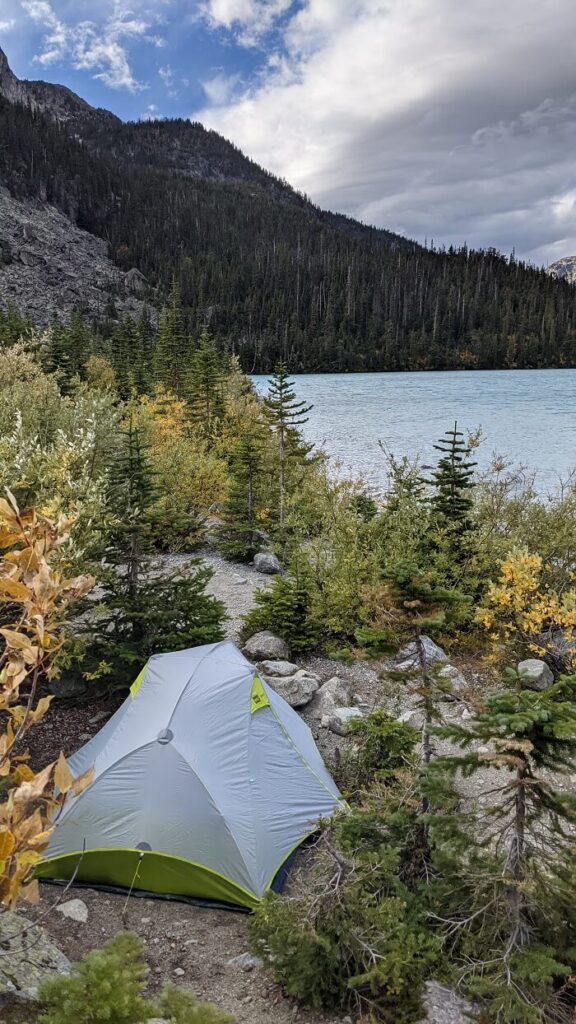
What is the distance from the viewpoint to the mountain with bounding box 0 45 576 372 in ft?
296

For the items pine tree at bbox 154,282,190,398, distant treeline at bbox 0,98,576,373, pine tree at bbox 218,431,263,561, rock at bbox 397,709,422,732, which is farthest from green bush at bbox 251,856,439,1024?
distant treeline at bbox 0,98,576,373

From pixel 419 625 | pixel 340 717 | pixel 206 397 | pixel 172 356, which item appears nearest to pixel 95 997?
pixel 419 625

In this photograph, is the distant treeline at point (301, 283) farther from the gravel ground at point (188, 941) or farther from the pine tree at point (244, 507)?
the gravel ground at point (188, 941)

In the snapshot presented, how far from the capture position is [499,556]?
9922mm

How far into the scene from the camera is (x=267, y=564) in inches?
542

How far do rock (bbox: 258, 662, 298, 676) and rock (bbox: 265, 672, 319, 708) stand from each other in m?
0.25

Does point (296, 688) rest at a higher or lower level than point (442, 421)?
lower

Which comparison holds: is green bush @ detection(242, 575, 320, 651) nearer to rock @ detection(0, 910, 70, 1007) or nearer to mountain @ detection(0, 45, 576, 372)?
rock @ detection(0, 910, 70, 1007)

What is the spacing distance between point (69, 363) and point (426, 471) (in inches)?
689

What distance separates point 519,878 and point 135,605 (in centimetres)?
539

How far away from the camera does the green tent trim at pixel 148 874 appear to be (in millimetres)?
4969

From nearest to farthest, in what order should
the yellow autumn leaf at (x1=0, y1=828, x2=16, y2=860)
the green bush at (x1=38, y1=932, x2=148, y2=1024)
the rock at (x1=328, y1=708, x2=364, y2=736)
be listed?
1. the yellow autumn leaf at (x1=0, y1=828, x2=16, y2=860)
2. the green bush at (x1=38, y1=932, x2=148, y2=1024)
3. the rock at (x1=328, y1=708, x2=364, y2=736)

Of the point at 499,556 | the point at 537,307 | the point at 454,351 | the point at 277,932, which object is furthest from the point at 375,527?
the point at 537,307

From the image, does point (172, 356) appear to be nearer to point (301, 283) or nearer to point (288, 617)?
point (288, 617)
